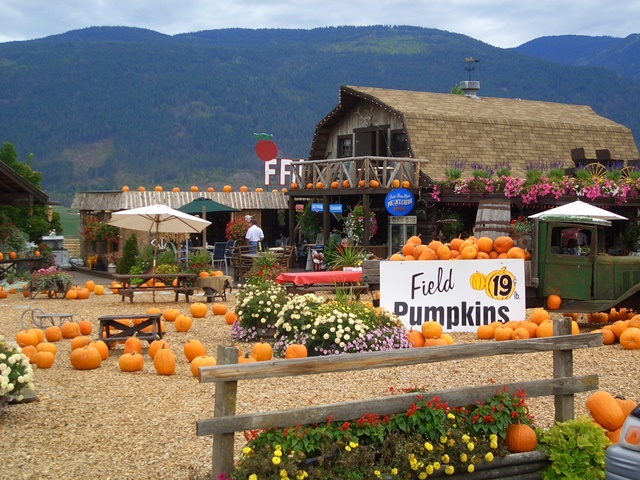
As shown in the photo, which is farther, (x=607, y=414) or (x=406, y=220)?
(x=406, y=220)

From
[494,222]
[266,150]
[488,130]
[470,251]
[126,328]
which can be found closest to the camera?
[126,328]

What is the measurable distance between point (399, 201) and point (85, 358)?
1418 cm

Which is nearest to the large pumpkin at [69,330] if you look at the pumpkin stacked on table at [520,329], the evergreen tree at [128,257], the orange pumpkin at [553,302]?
the pumpkin stacked on table at [520,329]

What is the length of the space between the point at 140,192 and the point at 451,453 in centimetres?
2306

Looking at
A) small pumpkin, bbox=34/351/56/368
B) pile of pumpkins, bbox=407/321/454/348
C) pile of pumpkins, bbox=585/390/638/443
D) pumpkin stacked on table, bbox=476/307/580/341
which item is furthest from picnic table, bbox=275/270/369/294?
pile of pumpkins, bbox=585/390/638/443

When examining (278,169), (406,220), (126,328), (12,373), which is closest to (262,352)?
(126,328)

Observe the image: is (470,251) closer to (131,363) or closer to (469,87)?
(131,363)

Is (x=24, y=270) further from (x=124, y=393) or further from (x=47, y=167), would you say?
(x=47, y=167)

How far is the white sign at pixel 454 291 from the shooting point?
12219 mm

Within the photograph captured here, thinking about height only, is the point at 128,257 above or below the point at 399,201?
below

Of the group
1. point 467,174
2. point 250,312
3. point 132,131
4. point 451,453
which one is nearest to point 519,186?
point 467,174

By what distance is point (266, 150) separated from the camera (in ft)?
104

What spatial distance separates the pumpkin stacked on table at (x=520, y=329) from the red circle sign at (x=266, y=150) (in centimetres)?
A: 2020

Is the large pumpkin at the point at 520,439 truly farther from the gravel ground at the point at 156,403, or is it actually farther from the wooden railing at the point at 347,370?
the gravel ground at the point at 156,403
